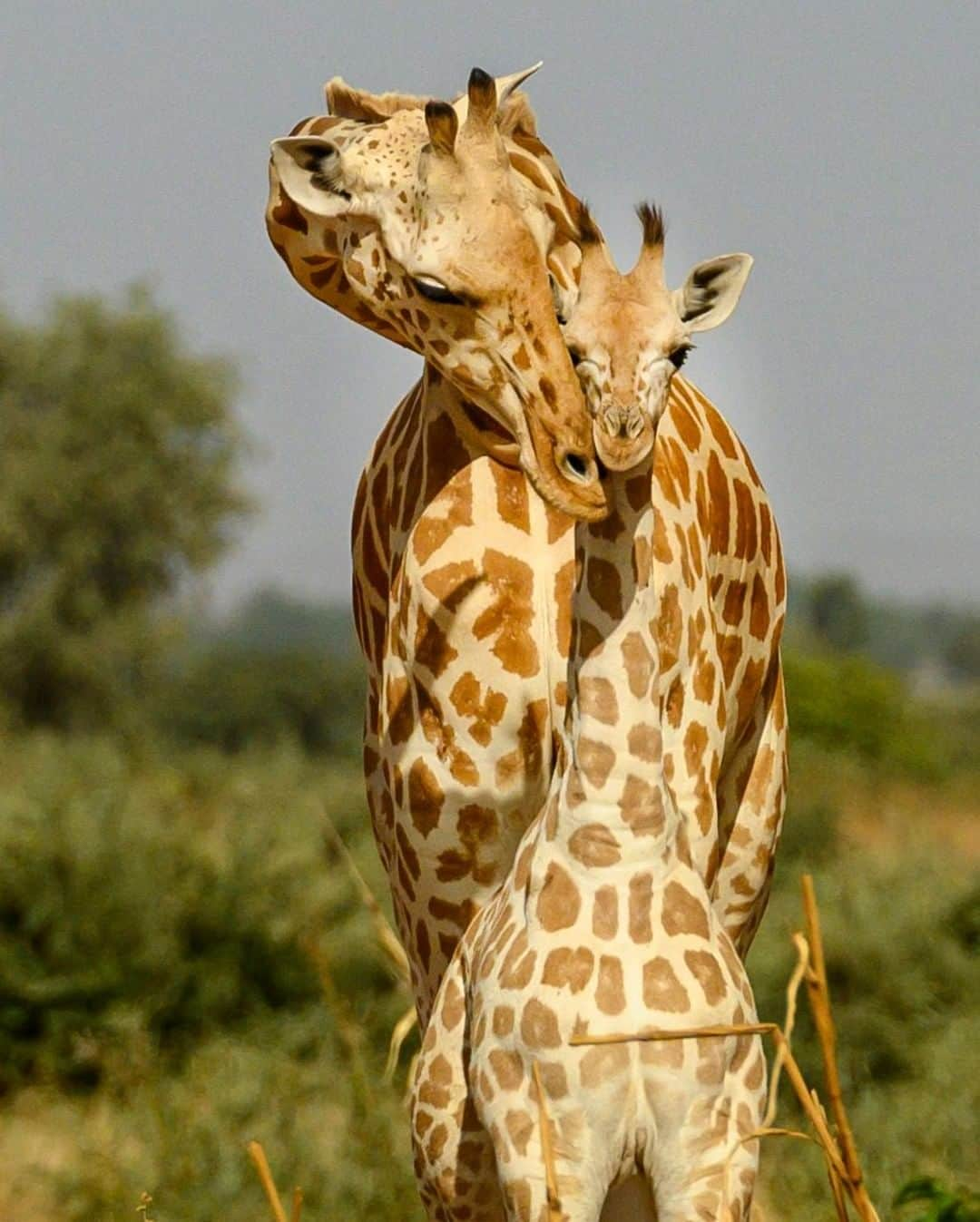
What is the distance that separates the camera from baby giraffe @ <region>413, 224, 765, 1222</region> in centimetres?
272

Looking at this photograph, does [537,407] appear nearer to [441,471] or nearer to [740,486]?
[441,471]

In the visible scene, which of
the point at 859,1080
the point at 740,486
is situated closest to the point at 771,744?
the point at 740,486

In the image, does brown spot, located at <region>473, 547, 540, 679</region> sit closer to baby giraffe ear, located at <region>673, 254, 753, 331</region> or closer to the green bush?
baby giraffe ear, located at <region>673, 254, 753, 331</region>

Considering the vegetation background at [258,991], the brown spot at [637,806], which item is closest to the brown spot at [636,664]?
the brown spot at [637,806]

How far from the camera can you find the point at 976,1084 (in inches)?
323

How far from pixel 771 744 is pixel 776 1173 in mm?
3771

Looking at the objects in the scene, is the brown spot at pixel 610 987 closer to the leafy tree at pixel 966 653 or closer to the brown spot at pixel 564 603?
the brown spot at pixel 564 603

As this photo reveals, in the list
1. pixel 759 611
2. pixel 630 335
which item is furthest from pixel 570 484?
pixel 759 611

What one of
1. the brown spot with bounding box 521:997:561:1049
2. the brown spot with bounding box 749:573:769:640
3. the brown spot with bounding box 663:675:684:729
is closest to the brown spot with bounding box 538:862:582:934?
the brown spot with bounding box 521:997:561:1049

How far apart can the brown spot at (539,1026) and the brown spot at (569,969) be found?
0.11ft

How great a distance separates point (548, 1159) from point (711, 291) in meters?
1.13

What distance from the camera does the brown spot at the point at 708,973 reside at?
2.78 meters

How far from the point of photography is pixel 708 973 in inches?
110

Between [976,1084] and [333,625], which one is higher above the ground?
[976,1084]
